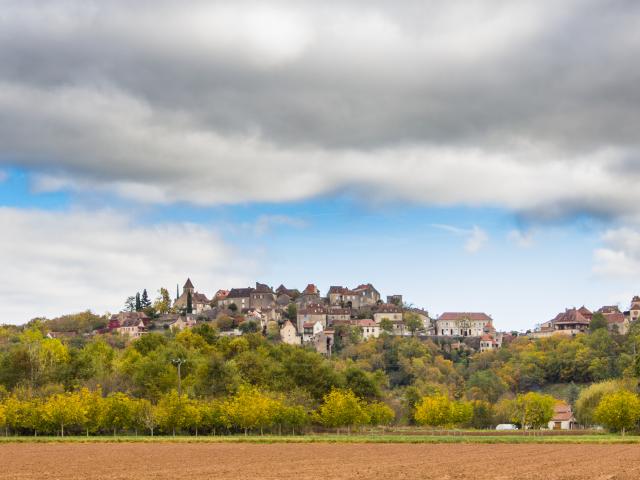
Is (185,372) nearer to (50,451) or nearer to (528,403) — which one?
(528,403)

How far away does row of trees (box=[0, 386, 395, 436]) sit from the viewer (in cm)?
10431

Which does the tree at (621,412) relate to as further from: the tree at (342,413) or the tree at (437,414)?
the tree at (342,413)

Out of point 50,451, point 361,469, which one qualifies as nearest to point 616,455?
point 361,469

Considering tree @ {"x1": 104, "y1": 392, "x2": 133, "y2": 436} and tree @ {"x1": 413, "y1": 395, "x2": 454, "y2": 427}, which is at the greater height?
tree @ {"x1": 104, "y1": 392, "x2": 133, "y2": 436}

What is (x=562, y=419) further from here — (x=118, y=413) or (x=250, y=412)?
(x=118, y=413)

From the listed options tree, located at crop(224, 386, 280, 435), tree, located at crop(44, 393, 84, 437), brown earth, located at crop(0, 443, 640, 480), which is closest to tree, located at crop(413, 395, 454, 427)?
tree, located at crop(224, 386, 280, 435)

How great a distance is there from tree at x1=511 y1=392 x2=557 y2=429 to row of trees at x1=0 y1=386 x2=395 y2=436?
3002 cm

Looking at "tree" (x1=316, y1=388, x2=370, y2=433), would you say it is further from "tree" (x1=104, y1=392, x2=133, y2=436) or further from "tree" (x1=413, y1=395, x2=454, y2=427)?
"tree" (x1=104, y1=392, x2=133, y2=436)

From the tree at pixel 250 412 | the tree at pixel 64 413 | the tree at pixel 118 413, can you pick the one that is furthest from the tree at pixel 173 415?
the tree at pixel 64 413

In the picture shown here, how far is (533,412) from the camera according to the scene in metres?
127

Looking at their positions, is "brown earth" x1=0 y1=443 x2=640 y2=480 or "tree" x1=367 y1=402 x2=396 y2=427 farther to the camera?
"tree" x1=367 y1=402 x2=396 y2=427

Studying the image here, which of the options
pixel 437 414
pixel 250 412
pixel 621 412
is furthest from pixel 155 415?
pixel 621 412

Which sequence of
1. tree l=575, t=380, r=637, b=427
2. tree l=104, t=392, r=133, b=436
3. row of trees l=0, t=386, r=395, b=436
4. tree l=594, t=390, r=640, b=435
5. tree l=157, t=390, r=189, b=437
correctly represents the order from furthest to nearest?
tree l=575, t=380, r=637, b=427 < tree l=104, t=392, r=133, b=436 < row of trees l=0, t=386, r=395, b=436 < tree l=157, t=390, r=189, b=437 < tree l=594, t=390, r=640, b=435

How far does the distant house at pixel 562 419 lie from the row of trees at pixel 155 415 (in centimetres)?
5637
